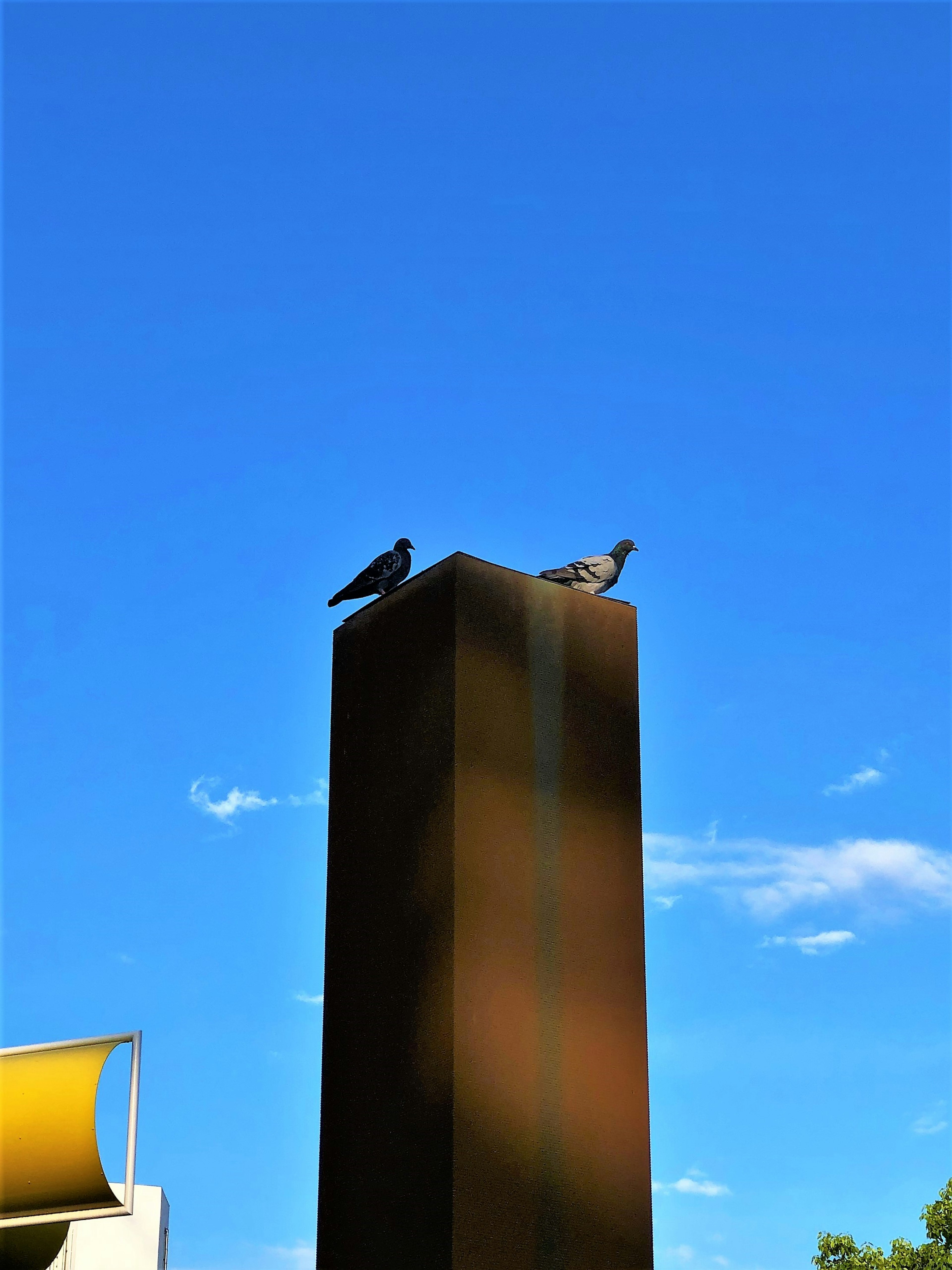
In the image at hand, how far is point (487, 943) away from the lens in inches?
288

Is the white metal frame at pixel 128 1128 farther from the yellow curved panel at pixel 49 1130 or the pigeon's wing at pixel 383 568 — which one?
the pigeon's wing at pixel 383 568

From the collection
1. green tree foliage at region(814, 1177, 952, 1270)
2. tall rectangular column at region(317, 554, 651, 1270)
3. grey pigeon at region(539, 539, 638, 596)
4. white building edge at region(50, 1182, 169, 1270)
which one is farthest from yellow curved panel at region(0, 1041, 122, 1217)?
white building edge at region(50, 1182, 169, 1270)

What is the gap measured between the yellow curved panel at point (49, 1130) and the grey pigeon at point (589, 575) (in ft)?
17.2

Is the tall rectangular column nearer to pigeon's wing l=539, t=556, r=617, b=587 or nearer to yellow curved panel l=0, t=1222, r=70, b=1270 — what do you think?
pigeon's wing l=539, t=556, r=617, b=587

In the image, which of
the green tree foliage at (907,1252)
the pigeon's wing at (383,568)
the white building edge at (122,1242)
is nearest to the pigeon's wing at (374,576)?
the pigeon's wing at (383,568)

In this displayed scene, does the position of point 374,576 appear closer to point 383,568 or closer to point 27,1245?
point 383,568

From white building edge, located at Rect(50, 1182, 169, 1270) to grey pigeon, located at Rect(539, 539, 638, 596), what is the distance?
28540 millimetres

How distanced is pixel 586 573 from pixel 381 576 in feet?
4.29

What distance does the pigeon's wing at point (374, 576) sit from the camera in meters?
9.05

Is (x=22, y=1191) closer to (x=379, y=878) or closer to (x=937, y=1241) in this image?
(x=379, y=878)

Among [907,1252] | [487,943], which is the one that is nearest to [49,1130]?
[487,943]

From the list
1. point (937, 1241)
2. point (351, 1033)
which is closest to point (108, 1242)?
point (937, 1241)

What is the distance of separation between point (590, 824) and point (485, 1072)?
5.08 feet

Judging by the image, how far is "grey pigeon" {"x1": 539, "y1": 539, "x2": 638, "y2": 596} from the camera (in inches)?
344
